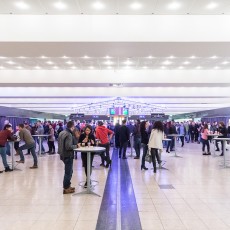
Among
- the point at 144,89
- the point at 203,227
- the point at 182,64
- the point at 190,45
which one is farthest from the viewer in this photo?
the point at 144,89

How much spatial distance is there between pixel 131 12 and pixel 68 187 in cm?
482

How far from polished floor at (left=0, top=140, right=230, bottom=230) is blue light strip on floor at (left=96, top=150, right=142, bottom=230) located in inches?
0.6


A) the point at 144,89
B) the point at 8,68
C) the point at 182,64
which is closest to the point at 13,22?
the point at 8,68

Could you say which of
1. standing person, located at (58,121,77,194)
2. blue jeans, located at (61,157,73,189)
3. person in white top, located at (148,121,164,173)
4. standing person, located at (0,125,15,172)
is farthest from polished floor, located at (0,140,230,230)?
standing person, located at (0,125,15,172)

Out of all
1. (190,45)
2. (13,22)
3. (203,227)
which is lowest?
(203,227)

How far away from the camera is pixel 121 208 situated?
18.3ft

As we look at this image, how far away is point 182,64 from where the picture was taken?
14.6m

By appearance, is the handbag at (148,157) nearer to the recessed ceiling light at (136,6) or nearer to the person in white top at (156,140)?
the person in white top at (156,140)

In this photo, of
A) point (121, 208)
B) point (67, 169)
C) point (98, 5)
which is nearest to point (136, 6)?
point (98, 5)

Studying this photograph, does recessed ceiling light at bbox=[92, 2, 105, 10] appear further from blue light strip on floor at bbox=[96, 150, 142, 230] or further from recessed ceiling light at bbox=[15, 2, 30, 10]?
blue light strip on floor at bbox=[96, 150, 142, 230]

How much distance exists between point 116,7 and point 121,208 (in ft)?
16.4

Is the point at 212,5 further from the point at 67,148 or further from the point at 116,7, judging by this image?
the point at 67,148

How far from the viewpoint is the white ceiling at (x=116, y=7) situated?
7.35m

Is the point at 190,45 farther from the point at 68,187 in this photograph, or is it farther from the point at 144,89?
the point at 144,89
